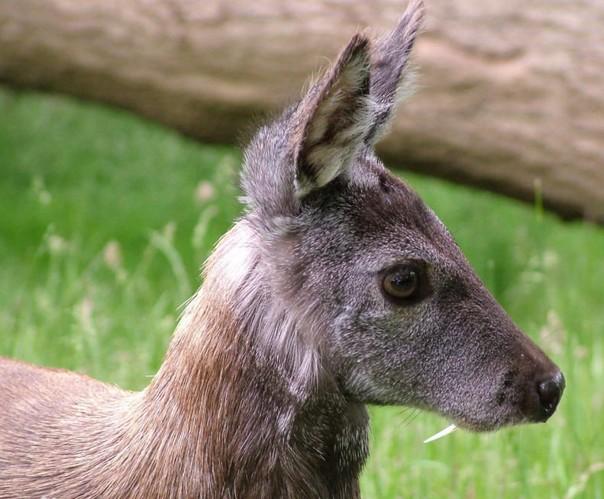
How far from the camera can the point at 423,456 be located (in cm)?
443

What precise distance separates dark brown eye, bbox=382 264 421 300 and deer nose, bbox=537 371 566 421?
37cm

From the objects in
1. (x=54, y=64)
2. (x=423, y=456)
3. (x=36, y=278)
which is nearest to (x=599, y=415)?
(x=423, y=456)

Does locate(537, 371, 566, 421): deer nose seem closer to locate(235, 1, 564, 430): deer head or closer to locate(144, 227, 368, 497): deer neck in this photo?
locate(235, 1, 564, 430): deer head

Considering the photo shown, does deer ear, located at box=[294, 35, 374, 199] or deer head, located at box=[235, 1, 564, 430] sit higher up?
deer ear, located at box=[294, 35, 374, 199]

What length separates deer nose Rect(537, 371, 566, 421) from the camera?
2.91 meters

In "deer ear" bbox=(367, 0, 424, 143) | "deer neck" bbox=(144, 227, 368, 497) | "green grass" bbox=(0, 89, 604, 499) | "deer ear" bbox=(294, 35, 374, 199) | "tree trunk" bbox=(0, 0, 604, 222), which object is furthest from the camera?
"tree trunk" bbox=(0, 0, 604, 222)

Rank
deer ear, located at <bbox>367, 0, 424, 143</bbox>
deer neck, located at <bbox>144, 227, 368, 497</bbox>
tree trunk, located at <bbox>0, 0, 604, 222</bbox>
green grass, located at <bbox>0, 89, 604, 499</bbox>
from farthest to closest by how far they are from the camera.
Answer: tree trunk, located at <bbox>0, 0, 604, 222</bbox> → green grass, located at <bbox>0, 89, 604, 499</bbox> → deer ear, located at <bbox>367, 0, 424, 143</bbox> → deer neck, located at <bbox>144, 227, 368, 497</bbox>

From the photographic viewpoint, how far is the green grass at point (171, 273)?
435cm

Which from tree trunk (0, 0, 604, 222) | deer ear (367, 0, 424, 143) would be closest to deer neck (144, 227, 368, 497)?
deer ear (367, 0, 424, 143)

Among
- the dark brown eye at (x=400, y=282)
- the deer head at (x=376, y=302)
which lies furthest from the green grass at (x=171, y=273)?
the dark brown eye at (x=400, y=282)

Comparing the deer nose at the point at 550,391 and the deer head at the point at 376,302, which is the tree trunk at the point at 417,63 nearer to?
the deer head at the point at 376,302

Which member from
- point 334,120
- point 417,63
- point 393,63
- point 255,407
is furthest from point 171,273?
point 334,120

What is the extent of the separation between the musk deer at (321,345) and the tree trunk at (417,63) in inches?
131

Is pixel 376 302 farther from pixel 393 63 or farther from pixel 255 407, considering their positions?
pixel 393 63
